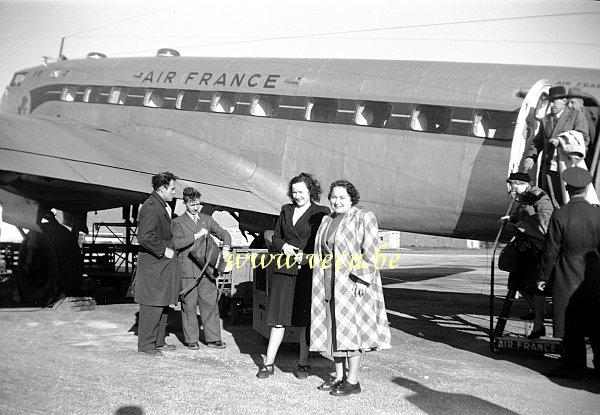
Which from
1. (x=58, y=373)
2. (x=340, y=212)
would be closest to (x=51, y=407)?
(x=58, y=373)

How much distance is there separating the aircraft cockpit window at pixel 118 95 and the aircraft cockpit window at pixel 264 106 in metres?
3.51

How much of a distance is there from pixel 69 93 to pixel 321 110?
6.92m

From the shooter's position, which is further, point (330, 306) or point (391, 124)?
point (391, 124)

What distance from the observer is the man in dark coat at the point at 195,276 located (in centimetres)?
760

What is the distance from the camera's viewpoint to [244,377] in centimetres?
608

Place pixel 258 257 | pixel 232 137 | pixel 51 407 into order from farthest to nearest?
pixel 232 137
pixel 258 257
pixel 51 407

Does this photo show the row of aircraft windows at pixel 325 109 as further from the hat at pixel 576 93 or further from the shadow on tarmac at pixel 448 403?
the shadow on tarmac at pixel 448 403

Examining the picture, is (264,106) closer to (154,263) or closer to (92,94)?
(92,94)

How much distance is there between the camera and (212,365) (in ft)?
21.6

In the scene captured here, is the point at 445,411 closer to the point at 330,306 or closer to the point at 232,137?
the point at 330,306

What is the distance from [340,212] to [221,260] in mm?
2524

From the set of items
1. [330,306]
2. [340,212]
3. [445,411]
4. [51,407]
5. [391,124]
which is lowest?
[51,407]

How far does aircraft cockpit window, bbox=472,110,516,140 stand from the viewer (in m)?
9.31

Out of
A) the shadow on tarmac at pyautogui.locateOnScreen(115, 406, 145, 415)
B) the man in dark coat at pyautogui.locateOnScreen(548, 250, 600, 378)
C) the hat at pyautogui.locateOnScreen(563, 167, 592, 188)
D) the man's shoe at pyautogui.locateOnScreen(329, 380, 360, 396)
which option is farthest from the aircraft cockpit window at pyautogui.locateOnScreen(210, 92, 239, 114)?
the shadow on tarmac at pyautogui.locateOnScreen(115, 406, 145, 415)
